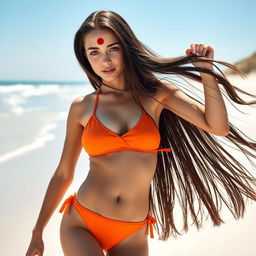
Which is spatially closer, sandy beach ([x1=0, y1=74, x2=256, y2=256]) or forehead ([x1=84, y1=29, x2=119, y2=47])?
forehead ([x1=84, y1=29, x2=119, y2=47])

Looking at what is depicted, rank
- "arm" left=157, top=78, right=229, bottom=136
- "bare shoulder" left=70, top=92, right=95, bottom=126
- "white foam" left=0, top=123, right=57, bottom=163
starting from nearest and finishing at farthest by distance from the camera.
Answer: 1. "arm" left=157, top=78, right=229, bottom=136
2. "bare shoulder" left=70, top=92, right=95, bottom=126
3. "white foam" left=0, top=123, right=57, bottom=163

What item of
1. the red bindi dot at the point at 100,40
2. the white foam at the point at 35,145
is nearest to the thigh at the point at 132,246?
the red bindi dot at the point at 100,40

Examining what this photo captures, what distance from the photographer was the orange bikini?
291cm

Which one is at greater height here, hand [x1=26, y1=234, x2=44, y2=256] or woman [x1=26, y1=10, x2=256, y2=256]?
woman [x1=26, y1=10, x2=256, y2=256]

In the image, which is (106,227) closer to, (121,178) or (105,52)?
(121,178)

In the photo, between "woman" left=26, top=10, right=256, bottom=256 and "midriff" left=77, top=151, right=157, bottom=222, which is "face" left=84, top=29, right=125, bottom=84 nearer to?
"woman" left=26, top=10, right=256, bottom=256

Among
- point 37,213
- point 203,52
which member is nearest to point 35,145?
point 37,213

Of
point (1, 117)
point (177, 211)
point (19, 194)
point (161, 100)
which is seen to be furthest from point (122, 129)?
point (1, 117)

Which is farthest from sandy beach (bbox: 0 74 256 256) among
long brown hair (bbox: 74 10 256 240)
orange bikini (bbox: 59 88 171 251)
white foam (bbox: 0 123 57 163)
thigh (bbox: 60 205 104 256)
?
thigh (bbox: 60 205 104 256)

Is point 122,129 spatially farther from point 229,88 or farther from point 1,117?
point 1,117

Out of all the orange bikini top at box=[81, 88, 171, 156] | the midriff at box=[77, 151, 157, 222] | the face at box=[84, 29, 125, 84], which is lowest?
the midriff at box=[77, 151, 157, 222]

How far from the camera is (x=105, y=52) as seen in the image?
120 inches

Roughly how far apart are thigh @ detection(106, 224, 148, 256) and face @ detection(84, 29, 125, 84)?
108cm

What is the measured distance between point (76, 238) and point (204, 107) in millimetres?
1173
